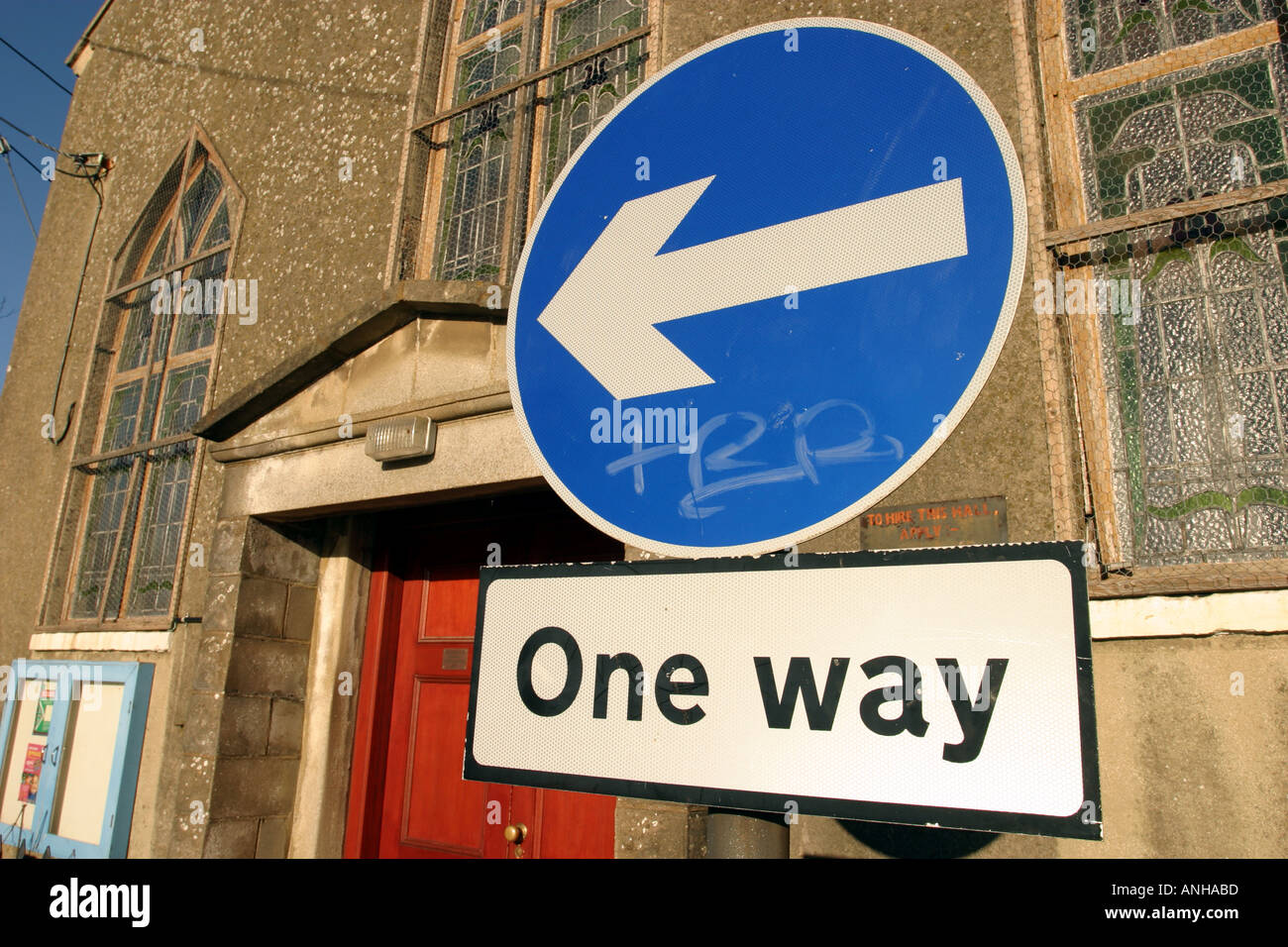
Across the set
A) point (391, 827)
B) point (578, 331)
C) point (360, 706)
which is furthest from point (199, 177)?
point (578, 331)

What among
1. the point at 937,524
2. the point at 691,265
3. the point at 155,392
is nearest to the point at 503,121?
the point at 155,392

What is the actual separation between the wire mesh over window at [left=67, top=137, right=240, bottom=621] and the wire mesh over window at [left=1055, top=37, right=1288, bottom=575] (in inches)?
182

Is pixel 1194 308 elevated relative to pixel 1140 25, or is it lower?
lower

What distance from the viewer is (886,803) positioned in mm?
833

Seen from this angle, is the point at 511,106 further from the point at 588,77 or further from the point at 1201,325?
the point at 1201,325

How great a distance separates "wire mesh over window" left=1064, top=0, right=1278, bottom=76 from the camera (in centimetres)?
252

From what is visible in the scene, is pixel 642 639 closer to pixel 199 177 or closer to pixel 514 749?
pixel 514 749

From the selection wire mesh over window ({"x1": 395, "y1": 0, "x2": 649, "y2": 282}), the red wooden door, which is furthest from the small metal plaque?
wire mesh over window ({"x1": 395, "y1": 0, "x2": 649, "y2": 282})

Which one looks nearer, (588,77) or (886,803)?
(886,803)

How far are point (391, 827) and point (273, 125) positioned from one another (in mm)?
4194

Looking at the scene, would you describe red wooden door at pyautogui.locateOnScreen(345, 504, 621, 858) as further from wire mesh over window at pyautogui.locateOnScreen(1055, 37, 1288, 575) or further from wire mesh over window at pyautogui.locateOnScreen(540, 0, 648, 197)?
wire mesh over window at pyautogui.locateOnScreen(1055, 37, 1288, 575)

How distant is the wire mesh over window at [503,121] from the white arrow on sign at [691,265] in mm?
2767

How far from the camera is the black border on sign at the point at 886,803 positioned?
751 millimetres

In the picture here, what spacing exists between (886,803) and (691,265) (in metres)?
0.71
